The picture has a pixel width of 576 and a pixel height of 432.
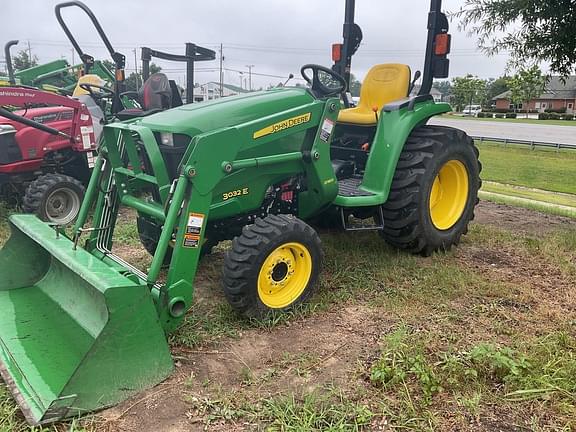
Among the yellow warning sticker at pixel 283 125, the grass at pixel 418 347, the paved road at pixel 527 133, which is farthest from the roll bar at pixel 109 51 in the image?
the paved road at pixel 527 133

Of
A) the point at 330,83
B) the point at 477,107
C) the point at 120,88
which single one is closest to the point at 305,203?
the point at 330,83

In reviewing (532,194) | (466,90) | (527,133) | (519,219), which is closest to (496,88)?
(466,90)

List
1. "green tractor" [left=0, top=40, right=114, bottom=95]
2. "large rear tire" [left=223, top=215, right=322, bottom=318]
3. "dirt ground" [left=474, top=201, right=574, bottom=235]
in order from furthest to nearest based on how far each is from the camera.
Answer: "green tractor" [left=0, top=40, right=114, bottom=95] → "dirt ground" [left=474, top=201, right=574, bottom=235] → "large rear tire" [left=223, top=215, right=322, bottom=318]

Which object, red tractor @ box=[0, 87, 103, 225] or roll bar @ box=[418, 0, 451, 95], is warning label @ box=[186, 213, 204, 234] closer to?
roll bar @ box=[418, 0, 451, 95]

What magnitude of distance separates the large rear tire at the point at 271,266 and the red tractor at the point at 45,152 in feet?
11.3

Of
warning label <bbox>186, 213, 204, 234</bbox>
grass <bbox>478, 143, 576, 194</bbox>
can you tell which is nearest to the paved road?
grass <bbox>478, 143, 576, 194</bbox>

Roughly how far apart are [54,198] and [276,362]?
4034mm

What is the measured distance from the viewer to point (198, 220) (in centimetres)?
302

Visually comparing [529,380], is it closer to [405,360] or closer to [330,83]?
[405,360]

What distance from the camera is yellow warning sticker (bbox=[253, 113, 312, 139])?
3.41 m

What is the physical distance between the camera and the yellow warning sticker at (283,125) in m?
3.41

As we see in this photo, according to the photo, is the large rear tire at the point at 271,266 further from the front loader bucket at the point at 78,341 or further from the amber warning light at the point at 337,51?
the amber warning light at the point at 337,51

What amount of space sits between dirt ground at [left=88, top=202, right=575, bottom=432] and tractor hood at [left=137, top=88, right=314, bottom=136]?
1.34m

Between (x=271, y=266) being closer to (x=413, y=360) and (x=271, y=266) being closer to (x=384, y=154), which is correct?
(x=413, y=360)
